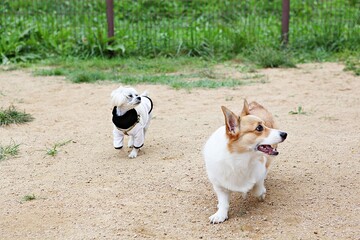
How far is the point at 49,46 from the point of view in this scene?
10227mm

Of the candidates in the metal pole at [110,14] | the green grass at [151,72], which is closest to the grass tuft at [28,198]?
the green grass at [151,72]

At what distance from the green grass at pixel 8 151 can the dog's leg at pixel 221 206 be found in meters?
2.14

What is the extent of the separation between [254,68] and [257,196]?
519 cm

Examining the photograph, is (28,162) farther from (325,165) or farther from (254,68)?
(254,68)

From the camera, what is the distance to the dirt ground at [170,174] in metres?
3.90

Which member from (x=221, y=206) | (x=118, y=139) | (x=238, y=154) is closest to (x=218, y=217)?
(x=221, y=206)

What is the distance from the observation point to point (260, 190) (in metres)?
4.16

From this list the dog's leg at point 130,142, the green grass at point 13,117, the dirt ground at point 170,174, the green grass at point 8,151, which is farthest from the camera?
the green grass at point 13,117

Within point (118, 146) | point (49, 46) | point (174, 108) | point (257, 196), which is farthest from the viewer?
point (49, 46)

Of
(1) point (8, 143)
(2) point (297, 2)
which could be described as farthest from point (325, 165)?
(2) point (297, 2)

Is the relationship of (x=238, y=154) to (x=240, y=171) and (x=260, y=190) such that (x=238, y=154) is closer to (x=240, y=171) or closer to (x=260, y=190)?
(x=240, y=171)

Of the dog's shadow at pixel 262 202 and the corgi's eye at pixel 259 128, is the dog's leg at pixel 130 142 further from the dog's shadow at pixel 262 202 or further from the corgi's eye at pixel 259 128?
the corgi's eye at pixel 259 128

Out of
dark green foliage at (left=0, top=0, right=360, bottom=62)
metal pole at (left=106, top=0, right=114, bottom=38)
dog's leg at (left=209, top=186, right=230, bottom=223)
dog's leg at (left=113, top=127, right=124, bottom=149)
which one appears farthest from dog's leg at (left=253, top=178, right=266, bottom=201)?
metal pole at (left=106, top=0, right=114, bottom=38)

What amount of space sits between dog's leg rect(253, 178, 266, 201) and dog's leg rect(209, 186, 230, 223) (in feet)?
0.71
